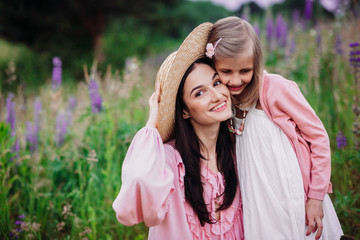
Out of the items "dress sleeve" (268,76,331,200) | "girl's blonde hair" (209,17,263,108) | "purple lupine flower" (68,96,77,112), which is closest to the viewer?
"dress sleeve" (268,76,331,200)

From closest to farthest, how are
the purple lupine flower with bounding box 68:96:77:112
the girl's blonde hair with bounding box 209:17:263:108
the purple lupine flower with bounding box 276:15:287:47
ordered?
the girl's blonde hair with bounding box 209:17:263:108, the purple lupine flower with bounding box 68:96:77:112, the purple lupine flower with bounding box 276:15:287:47

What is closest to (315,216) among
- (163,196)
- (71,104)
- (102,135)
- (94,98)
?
(163,196)

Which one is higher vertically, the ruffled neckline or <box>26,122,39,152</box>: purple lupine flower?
<box>26,122,39,152</box>: purple lupine flower

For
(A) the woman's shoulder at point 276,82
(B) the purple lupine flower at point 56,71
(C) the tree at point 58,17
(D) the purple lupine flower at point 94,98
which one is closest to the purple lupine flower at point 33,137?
(B) the purple lupine flower at point 56,71

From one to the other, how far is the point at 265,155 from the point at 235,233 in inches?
22.1

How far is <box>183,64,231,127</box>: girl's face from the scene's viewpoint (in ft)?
6.03

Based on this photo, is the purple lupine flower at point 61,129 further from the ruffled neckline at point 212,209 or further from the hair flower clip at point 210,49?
the hair flower clip at point 210,49

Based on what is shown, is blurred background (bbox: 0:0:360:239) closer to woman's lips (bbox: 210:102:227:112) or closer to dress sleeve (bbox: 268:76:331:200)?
dress sleeve (bbox: 268:76:331:200)

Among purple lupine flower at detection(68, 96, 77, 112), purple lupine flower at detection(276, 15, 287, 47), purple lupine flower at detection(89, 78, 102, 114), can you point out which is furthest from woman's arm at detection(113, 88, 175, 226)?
Result: purple lupine flower at detection(276, 15, 287, 47)

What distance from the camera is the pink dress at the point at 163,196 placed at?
1.56 metres

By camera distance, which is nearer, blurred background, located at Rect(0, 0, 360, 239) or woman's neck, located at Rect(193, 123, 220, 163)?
woman's neck, located at Rect(193, 123, 220, 163)

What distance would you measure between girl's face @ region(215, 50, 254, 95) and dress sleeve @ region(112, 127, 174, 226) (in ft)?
2.05

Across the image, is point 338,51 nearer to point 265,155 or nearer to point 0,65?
point 265,155

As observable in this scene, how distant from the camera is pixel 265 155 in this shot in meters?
1.79
